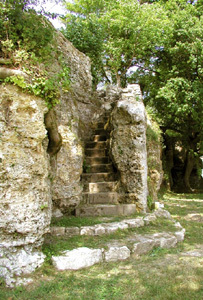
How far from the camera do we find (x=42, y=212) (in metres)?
3.79

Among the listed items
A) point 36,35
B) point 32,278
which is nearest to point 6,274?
point 32,278

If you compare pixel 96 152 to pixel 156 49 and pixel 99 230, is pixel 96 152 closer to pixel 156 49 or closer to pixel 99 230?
pixel 99 230

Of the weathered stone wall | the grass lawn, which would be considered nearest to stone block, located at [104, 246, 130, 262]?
the grass lawn

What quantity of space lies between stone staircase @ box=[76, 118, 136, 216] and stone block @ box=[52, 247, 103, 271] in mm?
1967

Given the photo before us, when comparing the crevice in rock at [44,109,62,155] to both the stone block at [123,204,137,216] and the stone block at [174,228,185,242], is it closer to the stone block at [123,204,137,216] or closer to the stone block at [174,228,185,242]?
the stone block at [123,204,137,216]

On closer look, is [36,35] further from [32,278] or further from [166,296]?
[166,296]

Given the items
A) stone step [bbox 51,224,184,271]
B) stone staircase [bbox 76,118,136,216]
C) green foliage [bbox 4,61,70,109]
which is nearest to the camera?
green foliage [bbox 4,61,70,109]

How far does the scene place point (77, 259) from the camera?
4020 millimetres

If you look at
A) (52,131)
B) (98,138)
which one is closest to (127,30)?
(98,138)

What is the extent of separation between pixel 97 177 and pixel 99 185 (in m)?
0.38

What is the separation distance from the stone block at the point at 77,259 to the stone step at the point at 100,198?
248 centimetres

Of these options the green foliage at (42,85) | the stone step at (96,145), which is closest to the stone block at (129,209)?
the stone step at (96,145)

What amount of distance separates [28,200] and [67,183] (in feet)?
7.49

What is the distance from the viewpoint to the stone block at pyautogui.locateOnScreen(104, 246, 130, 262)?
4354 mm
